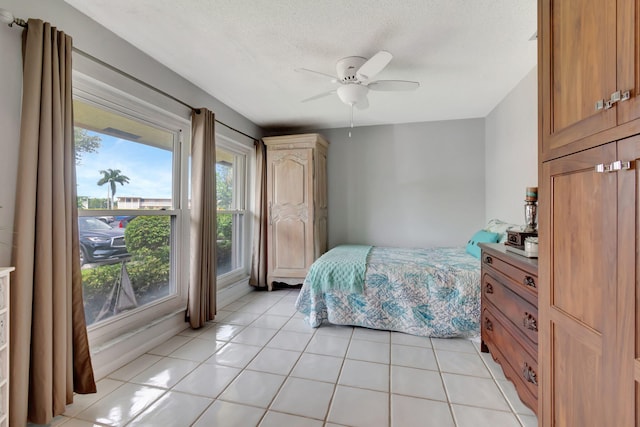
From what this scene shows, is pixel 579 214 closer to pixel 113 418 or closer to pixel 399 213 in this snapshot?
pixel 113 418

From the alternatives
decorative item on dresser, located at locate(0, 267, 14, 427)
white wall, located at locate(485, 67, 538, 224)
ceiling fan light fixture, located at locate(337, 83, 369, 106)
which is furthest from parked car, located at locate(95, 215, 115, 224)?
white wall, located at locate(485, 67, 538, 224)

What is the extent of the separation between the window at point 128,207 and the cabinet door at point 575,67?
2.57m

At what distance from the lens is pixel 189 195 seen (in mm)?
2799

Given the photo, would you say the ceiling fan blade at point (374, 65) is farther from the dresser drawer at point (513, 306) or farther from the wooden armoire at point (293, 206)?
the wooden armoire at point (293, 206)

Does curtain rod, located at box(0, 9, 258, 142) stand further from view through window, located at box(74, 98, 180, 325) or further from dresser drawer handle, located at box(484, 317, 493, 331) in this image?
dresser drawer handle, located at box(484, 317, 493, 331)

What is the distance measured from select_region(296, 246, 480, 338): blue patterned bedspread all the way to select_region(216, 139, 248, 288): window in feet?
4.43

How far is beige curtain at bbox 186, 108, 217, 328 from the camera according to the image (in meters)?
2.67

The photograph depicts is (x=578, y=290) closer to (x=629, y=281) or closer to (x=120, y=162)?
(x=629, y=281)

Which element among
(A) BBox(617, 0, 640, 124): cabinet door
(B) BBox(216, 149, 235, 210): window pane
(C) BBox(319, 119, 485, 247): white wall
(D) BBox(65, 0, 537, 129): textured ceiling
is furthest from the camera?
(C) BBox(319, 119, 485, 247): white wall

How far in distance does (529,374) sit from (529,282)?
483mm

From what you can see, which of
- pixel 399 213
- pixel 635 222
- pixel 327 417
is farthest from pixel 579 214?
pixel 399 213

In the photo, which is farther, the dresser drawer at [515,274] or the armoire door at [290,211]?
the armoire door at [290,211]

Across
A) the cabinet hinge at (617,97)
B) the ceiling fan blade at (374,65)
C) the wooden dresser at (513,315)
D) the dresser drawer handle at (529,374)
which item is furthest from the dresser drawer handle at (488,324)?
the ceiling fan blade at (374,65)

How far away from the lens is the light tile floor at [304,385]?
1536mm
